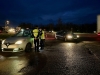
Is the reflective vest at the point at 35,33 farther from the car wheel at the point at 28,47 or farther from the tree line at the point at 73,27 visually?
the tree line at the point at 73,27

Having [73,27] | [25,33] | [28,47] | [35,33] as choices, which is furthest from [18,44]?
[73,27]

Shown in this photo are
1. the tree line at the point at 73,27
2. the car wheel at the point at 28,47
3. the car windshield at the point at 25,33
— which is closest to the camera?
the car wheel at the point at 28,47

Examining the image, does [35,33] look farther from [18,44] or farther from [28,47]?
[18,44]

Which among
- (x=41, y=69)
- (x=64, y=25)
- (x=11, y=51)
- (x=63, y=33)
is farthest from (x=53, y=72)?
(x=64, y=25)

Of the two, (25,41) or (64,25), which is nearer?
(25,41)

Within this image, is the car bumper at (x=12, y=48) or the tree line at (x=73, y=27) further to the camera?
the tree line at (x=73, y=27)

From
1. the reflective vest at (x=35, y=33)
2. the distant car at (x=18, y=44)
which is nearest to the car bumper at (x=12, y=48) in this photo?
the distant car at (x=18, y=44)

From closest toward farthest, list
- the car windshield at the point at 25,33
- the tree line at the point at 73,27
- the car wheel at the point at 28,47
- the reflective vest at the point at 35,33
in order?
the car wheel at the point at 28,47 < the reflective vest at the point at 35,33 < the car windshield at the point at 25,33 < the tree line at the point at 73,27

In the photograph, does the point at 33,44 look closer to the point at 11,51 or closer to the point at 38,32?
the point at 38,32

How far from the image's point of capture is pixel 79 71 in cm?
786

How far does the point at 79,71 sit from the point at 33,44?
759 cm

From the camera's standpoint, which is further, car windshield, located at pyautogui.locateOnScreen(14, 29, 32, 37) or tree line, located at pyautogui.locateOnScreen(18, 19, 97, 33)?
tree line, located at pyautogui.locateOnScreen(18, 19, 97, 33)

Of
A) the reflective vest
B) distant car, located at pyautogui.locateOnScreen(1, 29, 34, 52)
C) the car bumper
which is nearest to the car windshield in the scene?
distant car, located at pyautogui.locateOnScreen(1, 29, 34, 52)

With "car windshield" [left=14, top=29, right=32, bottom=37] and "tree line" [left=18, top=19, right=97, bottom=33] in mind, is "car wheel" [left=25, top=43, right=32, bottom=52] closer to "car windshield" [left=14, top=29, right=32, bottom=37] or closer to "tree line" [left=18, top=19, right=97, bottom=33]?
"car windshield" [left=14, top=29, right=32, bottom=37]
